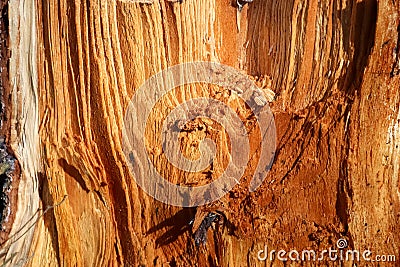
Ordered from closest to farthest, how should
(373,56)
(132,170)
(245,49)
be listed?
1. (373,56)
2. (132,170)
3. (245,49)

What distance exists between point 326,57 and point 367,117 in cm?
28

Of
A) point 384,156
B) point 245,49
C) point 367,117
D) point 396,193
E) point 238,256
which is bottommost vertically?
point 238,256

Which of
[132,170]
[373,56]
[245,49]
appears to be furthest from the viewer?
[245,49]

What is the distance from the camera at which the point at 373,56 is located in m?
1.82

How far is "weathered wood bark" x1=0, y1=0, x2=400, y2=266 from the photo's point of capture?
6.05ft

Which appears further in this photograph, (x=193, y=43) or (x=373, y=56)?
(x=193, y=43)

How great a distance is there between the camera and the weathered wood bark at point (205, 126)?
184 centimetres

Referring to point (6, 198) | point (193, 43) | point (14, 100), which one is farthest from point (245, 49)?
point (6, 198)

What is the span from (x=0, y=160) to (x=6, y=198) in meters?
0.15

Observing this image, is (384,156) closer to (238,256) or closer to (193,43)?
(238,256)

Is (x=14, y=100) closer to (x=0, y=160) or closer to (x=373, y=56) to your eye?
(x=0, y=160)

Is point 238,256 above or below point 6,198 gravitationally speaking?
below

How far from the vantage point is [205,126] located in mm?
1851

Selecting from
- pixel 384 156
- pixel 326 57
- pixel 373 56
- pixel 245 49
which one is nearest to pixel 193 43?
pixel 245 49
